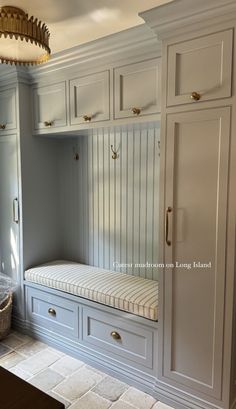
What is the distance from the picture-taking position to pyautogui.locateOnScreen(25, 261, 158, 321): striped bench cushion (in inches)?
83.5

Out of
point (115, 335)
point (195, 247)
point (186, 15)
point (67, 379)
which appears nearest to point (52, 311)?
point (67, 379)

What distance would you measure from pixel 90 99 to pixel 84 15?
66cm

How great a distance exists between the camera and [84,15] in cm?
179

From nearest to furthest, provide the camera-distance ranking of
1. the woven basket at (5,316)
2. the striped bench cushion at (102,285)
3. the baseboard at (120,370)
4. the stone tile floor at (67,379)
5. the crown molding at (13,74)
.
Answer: the baseboard at (120,370) < the stone tile floor at (67,379) < the striped bench cushion at (102,285) < the crown molding at (13,74) < the woven basket at (5,316)

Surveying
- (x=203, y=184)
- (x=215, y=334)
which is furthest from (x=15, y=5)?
(x=215, y=334)

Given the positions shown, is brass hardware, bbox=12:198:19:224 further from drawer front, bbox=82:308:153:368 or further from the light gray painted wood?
drawer front, bbox=82:308:153:368

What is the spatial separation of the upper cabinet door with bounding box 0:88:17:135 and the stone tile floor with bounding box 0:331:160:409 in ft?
6.47

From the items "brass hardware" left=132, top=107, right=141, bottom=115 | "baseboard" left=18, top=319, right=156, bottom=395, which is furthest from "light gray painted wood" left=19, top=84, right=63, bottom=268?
"brass hardware" left=132, top=107, right=141, bottom=115

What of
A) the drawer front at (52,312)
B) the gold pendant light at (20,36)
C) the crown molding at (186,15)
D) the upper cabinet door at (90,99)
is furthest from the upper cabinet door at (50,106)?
the drawer front at (52,312)

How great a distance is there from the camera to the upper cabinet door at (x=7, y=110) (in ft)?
9.10

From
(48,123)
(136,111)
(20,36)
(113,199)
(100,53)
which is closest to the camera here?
(20,36)

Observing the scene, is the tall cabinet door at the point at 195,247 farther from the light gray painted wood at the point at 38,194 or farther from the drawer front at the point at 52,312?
the light gray painted wood at the point at 38,194

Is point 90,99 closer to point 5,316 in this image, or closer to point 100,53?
point 100,53

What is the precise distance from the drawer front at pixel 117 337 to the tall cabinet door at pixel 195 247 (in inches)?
7.5
